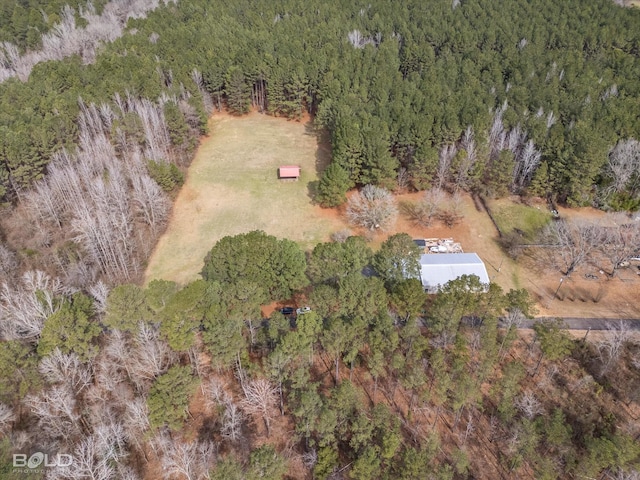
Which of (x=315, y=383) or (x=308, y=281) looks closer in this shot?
(x=315, y=383)

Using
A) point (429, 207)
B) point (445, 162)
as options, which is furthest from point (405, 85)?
point (429, 207)

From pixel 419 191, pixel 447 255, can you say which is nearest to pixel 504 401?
pixel 447 255

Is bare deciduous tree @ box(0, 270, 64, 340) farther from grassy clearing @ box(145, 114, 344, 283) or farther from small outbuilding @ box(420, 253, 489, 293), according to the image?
small outbuilding @ box(420, 253, 489, 293)

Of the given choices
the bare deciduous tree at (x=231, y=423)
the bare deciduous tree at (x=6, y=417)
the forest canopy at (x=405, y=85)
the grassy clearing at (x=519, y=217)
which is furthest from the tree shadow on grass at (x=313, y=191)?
the bare deciduous tree at (x=6, y=417)

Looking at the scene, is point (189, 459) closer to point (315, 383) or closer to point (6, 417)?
point (315, 383)

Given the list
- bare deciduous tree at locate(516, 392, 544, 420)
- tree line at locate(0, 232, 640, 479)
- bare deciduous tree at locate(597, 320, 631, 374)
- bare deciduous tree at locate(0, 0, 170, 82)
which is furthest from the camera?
bare deciduous tree at locate(0, 0, 170, 82)

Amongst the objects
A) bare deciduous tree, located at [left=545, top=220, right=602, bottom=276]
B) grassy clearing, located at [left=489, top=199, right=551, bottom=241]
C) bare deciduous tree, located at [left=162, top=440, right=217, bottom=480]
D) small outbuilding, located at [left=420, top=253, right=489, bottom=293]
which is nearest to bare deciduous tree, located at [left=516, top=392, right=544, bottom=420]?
small outbuilding, located at [left=420, top=253, right=489, bottom=293]
